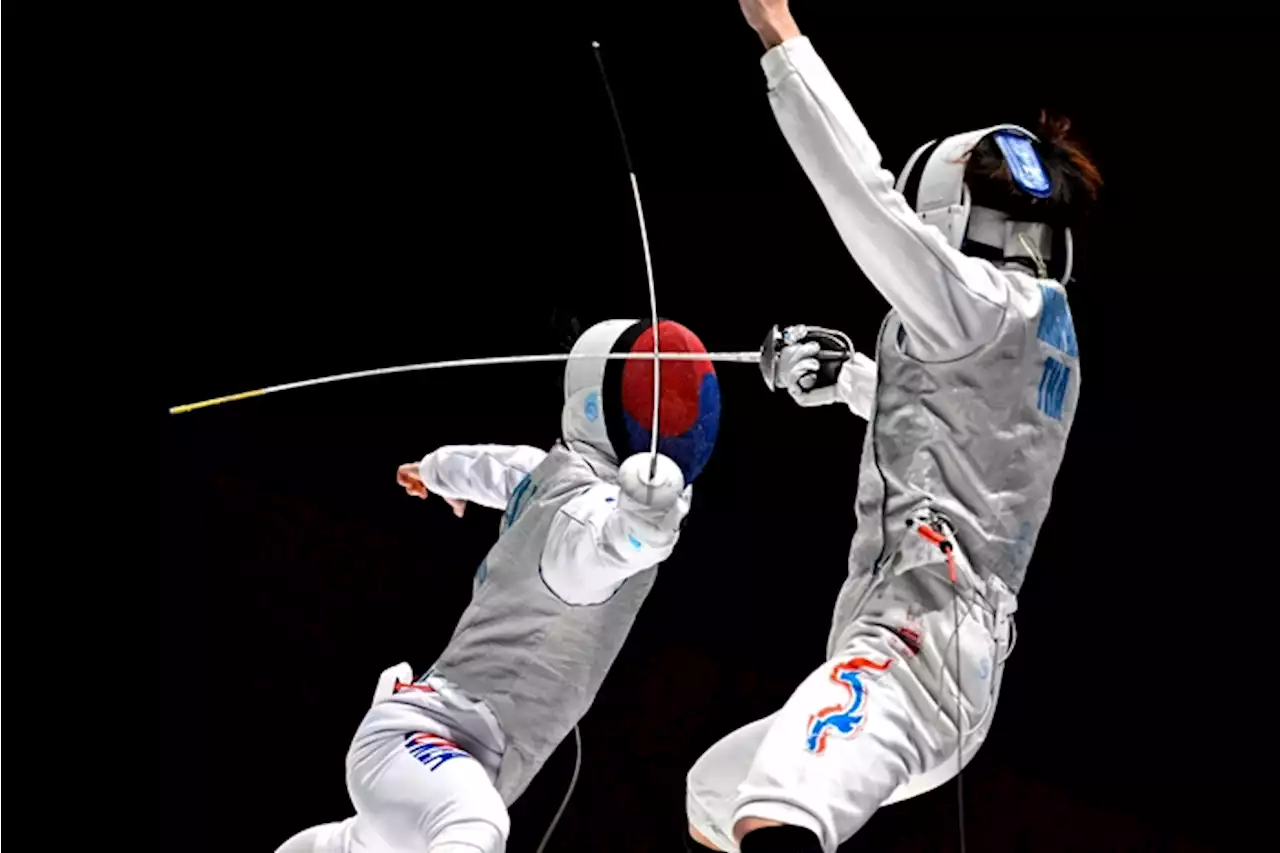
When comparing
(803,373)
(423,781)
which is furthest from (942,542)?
(423,781)

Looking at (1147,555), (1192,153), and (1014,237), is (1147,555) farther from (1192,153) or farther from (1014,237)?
(1014,237)

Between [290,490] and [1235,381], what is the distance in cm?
164

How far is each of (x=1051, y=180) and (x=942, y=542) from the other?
48 cm

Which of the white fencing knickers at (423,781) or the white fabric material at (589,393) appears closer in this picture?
the white fencing knickers at (423,781)

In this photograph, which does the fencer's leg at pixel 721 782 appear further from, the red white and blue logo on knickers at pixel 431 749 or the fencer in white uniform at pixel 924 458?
the red white and blue logo on knickers at pixel 431 749

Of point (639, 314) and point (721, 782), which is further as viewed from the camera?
point (639, 314)

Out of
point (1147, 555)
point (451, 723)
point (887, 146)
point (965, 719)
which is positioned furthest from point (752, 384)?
point (965, 719)

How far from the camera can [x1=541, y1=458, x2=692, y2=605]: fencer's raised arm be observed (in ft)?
6.37

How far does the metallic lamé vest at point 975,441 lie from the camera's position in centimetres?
176

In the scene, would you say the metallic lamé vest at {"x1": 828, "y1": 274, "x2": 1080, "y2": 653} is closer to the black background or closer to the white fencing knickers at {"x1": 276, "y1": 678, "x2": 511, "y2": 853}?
the white fencing knickers at {"x1": 276, "y1": 678, "x2": 511, "y2": 853}

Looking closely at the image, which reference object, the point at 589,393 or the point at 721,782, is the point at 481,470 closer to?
the point at 589,393

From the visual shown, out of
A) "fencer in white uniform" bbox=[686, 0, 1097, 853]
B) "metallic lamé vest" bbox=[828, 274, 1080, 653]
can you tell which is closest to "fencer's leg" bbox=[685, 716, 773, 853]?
"fencer in white uniform" bbox=[686, 0, 1097, 853]

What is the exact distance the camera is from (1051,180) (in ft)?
6.17

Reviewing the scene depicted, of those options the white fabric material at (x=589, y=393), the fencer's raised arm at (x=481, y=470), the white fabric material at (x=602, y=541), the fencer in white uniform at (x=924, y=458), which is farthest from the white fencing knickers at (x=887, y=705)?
the fencer's raised arm at (x=481, y=470)
